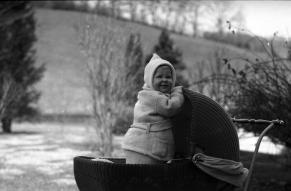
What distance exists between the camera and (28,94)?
19078 mm

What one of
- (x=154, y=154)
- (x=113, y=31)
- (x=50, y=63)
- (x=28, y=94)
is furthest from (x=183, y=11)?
(x=154, y=154)

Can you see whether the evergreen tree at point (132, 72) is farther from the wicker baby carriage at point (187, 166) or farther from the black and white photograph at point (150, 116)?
the wicker baby carriage at point (187, 166)

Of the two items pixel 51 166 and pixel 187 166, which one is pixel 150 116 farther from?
pixel 51 166

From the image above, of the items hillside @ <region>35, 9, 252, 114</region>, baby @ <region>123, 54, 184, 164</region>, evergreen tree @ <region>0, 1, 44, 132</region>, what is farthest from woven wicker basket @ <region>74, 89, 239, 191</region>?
hillside @ <region>35, 9, 252, 114</region>

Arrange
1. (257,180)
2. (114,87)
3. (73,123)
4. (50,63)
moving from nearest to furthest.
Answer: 1. (257,180)
2. (114,87)
3. (73,123)
4. (50,63)

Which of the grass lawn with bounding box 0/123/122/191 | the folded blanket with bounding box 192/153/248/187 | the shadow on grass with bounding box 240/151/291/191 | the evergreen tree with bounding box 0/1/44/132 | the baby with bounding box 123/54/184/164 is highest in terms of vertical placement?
the evergreen tree with bounding box 0/1/44/132

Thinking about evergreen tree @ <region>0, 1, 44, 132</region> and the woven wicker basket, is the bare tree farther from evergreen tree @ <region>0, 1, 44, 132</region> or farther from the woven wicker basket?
evergreen tree @ <region>0, 1, 44, 132</region>

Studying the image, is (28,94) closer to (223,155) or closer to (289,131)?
(289,131)

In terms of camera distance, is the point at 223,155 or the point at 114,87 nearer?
the point at 223,155

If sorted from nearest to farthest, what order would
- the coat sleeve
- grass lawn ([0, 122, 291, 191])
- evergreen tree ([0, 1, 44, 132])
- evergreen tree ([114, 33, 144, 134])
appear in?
the coat sleeve → grass lawn ([0, 122, 291, 191]) → evergreen tree ([114, 33, 144, 134]) → evergreen tree ([0, 1, 44, 132])

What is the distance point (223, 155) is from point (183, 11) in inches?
1832

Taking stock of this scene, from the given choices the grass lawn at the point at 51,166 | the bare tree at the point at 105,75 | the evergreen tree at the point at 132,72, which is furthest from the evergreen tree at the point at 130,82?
the grass lawn at the point at 51,166

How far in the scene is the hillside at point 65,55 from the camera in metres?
28.7

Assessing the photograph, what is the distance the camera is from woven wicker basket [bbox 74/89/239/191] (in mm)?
3293
